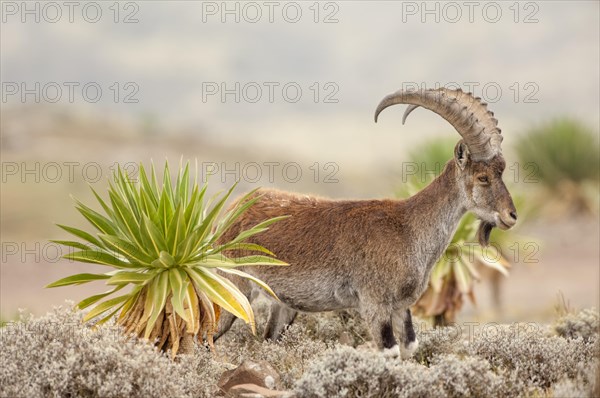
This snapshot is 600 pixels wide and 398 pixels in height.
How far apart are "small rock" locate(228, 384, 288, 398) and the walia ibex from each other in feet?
4.69

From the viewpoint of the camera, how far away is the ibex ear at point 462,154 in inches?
342

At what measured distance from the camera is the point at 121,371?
296 inches

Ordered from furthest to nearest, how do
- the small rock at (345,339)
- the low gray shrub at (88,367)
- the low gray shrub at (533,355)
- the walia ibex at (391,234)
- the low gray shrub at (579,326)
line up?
the low gray shrub at (579,326) → the small rock at (345,339) → the low gray shrub at (533,355) → the walia ibex at (391,234) → the low gray shrub at (88,367)

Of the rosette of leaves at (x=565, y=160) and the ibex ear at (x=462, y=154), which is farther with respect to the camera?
the rosette of leaves at (x=565, y=160)

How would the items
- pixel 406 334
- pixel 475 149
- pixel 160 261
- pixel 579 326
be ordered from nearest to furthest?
pixel 160 261, pixel 475 149, pixel 406 334, pixel 579 326

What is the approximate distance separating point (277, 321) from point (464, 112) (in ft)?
12.0

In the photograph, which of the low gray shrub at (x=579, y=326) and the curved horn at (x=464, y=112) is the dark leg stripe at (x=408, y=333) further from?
the low gray shrub at (x=579, y=326)

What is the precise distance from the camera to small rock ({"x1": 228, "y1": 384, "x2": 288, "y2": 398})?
7.62 meters

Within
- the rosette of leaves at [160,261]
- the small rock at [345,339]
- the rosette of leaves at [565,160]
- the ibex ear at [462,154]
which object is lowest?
the small rock at [345,339]

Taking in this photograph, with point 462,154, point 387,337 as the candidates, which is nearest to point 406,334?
point 387,337

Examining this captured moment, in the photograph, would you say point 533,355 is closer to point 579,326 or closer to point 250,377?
point 579,326

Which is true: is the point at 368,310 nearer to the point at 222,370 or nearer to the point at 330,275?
the point at 330,275

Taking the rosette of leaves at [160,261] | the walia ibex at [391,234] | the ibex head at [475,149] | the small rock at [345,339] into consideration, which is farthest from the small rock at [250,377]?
the ibex head at [475,149]

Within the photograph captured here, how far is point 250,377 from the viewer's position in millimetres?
8148
